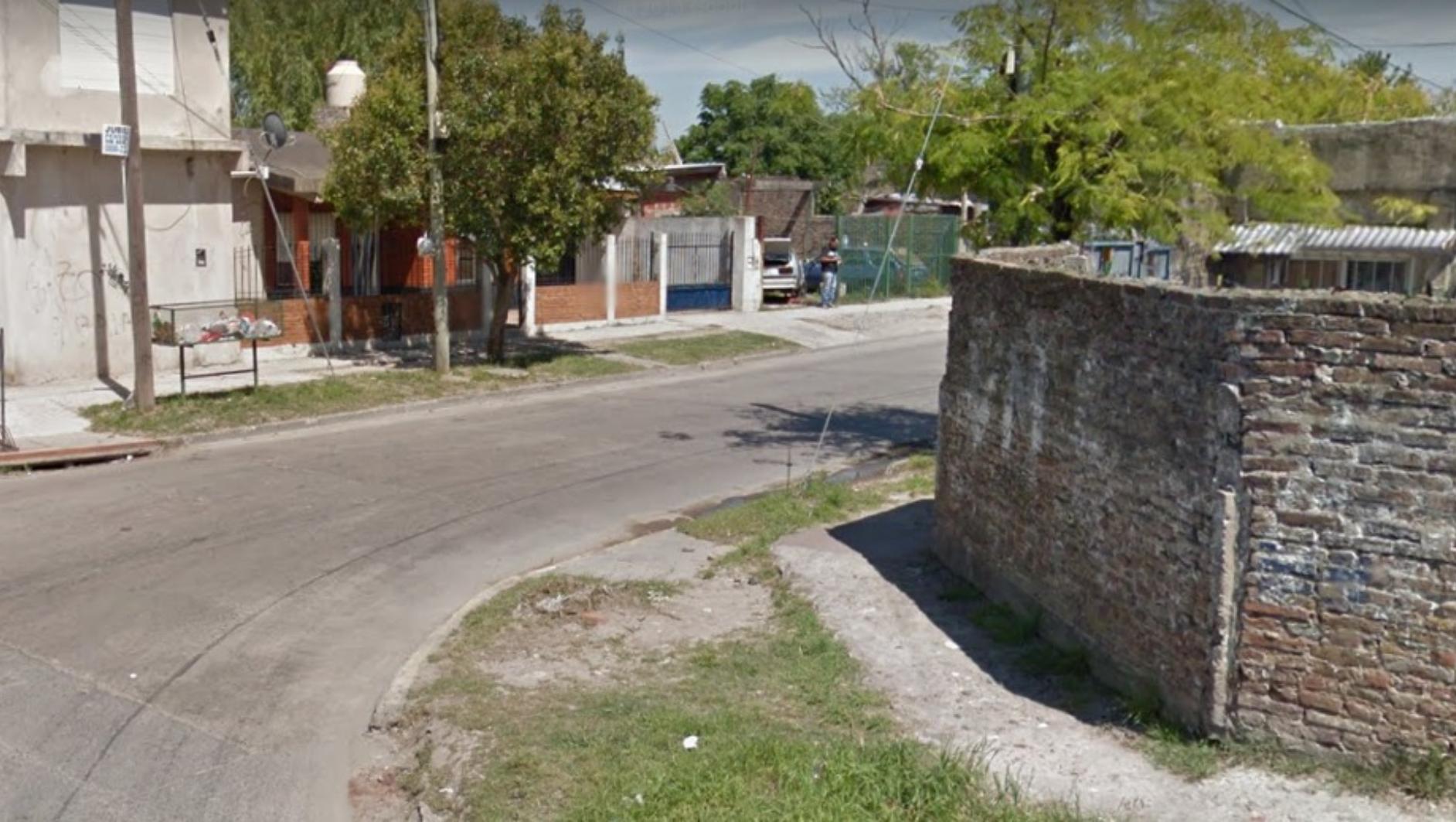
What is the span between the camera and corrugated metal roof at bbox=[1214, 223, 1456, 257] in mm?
14570

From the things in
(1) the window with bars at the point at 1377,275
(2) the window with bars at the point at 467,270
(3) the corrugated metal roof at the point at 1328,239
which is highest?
(3) the corrugated metal roof at the point at 1328,239

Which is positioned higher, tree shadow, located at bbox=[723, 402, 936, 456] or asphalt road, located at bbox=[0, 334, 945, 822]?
tree shadow, located at bbox=[723, 402, 936, 456]

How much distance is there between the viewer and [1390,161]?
15.5 metres

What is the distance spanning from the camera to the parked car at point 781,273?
3703 centimetres

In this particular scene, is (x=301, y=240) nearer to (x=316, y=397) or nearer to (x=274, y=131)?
(x=274, y=131)

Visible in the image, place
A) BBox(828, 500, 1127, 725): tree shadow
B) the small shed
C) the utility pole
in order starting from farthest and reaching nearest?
the utility pole → the small shed → BBox(828, 500, 1127, 725): tree shadow

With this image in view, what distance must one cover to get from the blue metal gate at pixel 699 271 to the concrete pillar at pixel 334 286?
9745 millimetres

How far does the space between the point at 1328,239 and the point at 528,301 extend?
1701 centimetres

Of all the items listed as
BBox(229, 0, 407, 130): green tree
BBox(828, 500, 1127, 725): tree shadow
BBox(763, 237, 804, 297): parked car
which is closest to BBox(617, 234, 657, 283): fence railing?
BBox(763, 237, 804, 297): parked car

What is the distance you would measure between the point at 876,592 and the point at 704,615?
1.33 meters

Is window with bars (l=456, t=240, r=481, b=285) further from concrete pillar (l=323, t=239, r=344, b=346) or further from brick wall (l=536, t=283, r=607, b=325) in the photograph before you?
concrete pillar (l=323, t=239, r=344, b=346)

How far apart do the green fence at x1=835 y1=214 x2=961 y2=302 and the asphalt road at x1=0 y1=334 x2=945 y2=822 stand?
609 inches

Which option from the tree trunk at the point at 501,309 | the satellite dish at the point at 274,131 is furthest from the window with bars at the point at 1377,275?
the satellite dish at the point at 274,131

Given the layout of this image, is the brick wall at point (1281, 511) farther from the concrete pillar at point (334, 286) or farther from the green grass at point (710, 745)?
the concrete pillar at point (334, 286)
